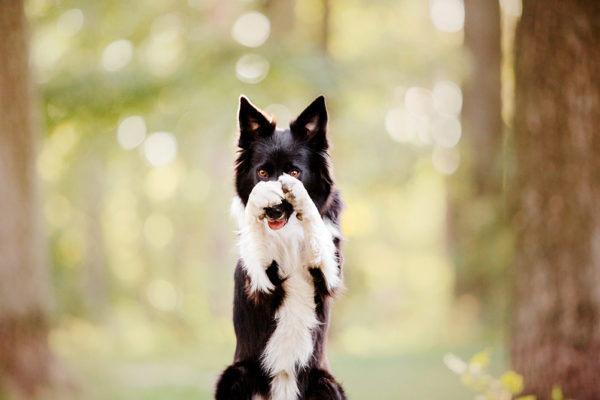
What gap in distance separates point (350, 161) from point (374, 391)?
4837 millimetres

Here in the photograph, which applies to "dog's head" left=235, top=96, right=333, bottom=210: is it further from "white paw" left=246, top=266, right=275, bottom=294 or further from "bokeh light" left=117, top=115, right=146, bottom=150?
"bokeh light" left=117, top=115, right=146, bottom=150

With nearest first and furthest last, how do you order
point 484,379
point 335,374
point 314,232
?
1. point 314,232
2. point 484,379
3. point 335,374

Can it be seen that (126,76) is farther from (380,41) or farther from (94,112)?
(380,41)

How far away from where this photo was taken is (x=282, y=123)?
33.4ft

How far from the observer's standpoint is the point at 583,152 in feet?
17.0

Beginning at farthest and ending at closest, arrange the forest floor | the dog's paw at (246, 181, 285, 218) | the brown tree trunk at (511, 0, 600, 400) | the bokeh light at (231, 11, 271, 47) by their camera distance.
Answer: the bokeh light at (231, 11, 271, 47) → the forest floor → the brown tree trunk at (511, 0, 600, 400) → the dog's paw at (246, 181, 285, 218)

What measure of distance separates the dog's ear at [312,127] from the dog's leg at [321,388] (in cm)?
136

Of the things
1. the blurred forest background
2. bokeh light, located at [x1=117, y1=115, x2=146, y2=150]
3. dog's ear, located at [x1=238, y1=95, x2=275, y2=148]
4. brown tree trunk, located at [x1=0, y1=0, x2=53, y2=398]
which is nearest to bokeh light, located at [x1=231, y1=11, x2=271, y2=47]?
the blurred forest background

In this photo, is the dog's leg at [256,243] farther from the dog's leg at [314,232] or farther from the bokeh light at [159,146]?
the bokeh light at [159,146]

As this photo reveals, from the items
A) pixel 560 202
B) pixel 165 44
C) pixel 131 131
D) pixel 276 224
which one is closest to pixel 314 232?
pixel 276 224

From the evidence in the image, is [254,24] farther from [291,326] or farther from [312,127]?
[291,326]

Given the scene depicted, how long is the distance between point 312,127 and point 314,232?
0.66 meters

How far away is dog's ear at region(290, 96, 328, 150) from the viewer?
362 cm

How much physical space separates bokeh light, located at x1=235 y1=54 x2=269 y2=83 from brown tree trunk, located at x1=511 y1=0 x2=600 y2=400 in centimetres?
470
